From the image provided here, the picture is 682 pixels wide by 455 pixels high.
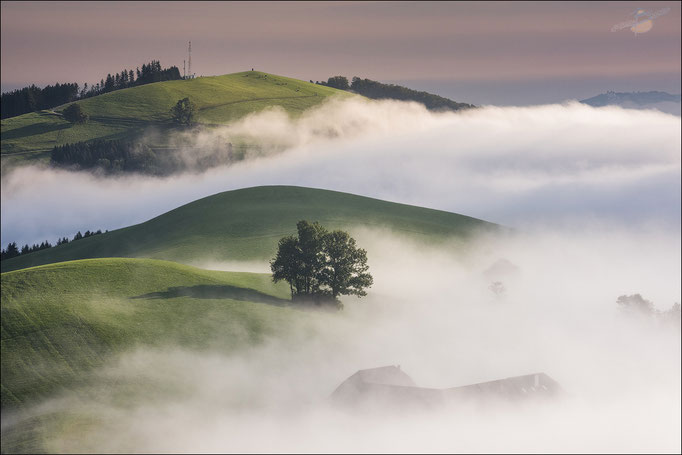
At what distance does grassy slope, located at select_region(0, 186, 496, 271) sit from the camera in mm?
156375

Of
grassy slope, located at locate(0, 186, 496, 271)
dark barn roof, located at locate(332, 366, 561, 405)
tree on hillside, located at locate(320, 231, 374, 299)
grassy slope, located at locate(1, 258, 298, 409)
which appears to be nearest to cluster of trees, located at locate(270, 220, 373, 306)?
tree on hillside, located at locate(320, 231, 374, 299)

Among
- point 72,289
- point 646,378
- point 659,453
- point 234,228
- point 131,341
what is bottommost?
point 659,453

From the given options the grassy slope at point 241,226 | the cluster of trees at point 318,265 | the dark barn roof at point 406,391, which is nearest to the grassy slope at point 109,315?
the cluster of trees at point 318,265

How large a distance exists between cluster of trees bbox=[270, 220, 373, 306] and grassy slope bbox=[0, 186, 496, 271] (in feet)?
122

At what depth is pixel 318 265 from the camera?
11000 centimetres

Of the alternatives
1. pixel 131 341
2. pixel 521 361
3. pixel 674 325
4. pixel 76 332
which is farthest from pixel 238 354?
pixel 674 325

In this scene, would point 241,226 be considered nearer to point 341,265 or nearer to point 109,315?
point 341,265

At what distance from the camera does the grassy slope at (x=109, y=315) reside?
77.6 meters

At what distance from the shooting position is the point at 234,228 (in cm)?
16988

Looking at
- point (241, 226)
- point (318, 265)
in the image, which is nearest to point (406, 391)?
point (318, 265)

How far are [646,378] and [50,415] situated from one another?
3242 inches

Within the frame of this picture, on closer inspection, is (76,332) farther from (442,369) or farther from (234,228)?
(234,228)

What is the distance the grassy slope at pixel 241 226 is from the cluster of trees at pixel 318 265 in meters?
37.1

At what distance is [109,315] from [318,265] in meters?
34.7
